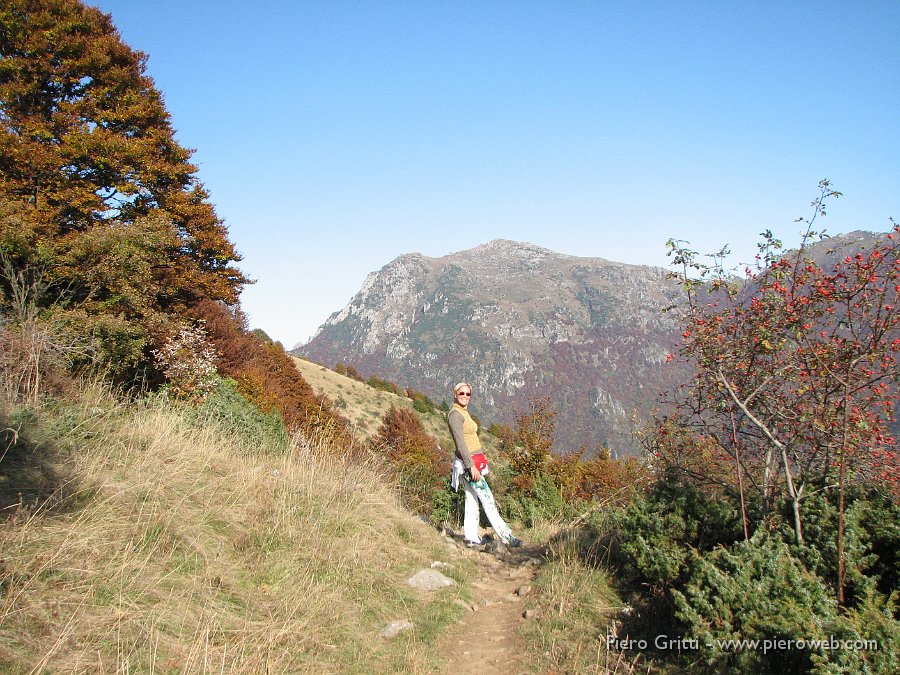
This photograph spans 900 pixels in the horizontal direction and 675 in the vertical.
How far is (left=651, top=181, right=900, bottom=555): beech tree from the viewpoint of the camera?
3.30 metres

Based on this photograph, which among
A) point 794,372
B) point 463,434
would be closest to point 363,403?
point 463,434

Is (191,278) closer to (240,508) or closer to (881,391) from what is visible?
(240,508)

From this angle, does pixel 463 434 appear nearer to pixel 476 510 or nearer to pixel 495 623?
pixel 476 510

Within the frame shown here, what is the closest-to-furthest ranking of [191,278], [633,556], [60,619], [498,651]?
[60,619] → [498,651] → [633,556] → [191,278]

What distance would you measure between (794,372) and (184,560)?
4.38 meters

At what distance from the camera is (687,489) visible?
423 centimetres

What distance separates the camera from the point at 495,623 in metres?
4.18

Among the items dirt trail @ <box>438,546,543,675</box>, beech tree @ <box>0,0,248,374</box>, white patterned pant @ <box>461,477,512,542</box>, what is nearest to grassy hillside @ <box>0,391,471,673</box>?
dirt trail @ <box>438,546,543,675</box>

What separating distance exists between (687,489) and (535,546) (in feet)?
9.04

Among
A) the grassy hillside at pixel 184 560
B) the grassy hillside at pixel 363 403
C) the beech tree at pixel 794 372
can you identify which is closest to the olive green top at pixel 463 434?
the grassy hillside at pixel 184 560

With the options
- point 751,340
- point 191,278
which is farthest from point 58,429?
point 191,278

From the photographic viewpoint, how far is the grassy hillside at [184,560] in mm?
2604

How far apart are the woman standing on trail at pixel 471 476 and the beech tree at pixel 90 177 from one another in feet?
23.9

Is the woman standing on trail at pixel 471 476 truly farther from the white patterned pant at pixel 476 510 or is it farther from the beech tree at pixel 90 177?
the beech tree at pixel 90 177
